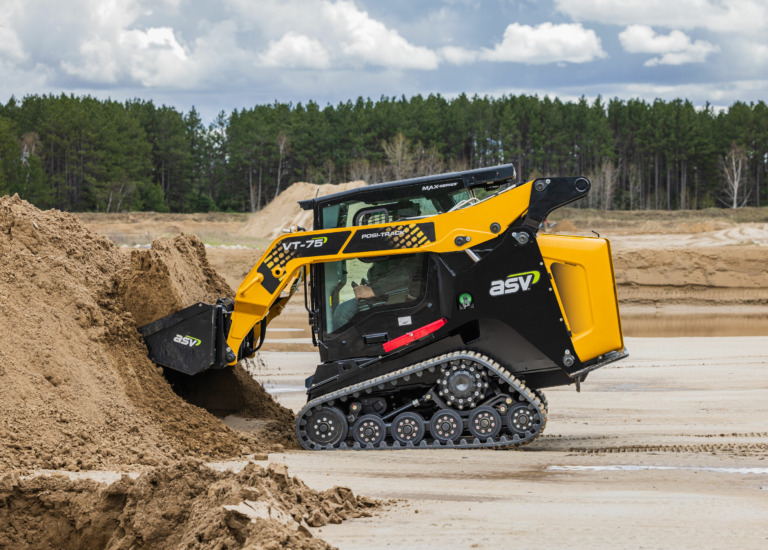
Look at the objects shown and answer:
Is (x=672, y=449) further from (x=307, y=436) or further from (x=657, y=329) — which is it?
(x=657, y=329)

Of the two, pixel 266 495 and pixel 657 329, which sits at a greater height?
pixel 266 495

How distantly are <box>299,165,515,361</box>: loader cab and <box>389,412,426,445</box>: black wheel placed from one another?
76 centimetres

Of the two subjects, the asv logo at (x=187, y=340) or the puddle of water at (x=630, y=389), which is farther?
the puddle of water at (x=630, y=389)

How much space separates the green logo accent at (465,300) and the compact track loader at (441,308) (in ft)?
0.05

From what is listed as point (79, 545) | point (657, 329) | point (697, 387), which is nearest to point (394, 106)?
point (657, 329)

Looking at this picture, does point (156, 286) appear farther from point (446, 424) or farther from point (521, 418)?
point (521, 418)

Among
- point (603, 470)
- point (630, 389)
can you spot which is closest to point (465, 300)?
point (603, 470)

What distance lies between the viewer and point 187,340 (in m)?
9.22

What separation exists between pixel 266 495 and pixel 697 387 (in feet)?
32.4

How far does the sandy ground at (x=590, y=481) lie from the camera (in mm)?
5578

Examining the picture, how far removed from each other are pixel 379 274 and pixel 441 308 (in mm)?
755

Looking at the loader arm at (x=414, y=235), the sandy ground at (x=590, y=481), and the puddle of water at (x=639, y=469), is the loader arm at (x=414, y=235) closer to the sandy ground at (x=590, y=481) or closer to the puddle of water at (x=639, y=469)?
the sandy ground at (x=590, y=481)

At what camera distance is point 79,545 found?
5887mm

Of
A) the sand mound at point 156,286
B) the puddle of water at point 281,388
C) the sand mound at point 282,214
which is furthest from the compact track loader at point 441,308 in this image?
the sand mound at point 282,214
